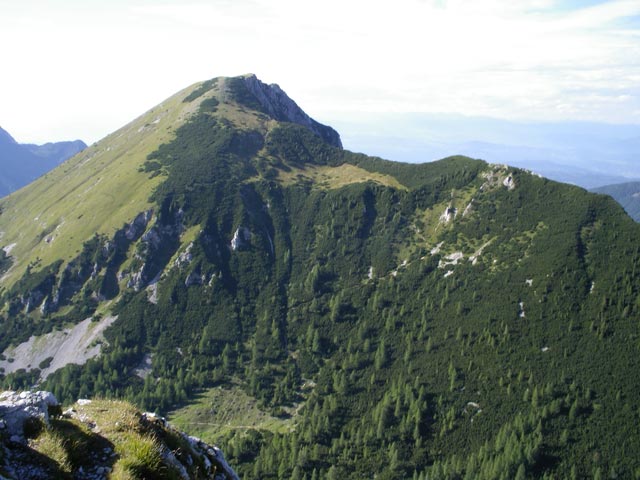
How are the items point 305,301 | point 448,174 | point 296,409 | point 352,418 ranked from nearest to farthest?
point 352,418 → point 296,409 → point 305,301 → point 448,174

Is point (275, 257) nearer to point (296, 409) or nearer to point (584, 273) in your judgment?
point (296, 409)

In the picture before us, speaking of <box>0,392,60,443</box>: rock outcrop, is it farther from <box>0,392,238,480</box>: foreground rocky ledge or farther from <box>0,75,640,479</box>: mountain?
<box>0,75,640,479</box>: mountain

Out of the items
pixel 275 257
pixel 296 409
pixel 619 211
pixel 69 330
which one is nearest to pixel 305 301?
pixel 275 257

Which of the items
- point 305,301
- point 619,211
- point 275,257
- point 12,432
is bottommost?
point 305,301

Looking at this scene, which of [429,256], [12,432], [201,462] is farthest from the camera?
[429,256]

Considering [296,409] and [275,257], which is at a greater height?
[275,257]

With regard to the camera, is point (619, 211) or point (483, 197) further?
point (483, 197)

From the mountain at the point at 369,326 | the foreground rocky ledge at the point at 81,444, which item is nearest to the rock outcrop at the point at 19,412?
the foreground rocky ledge at the point at 81,444
